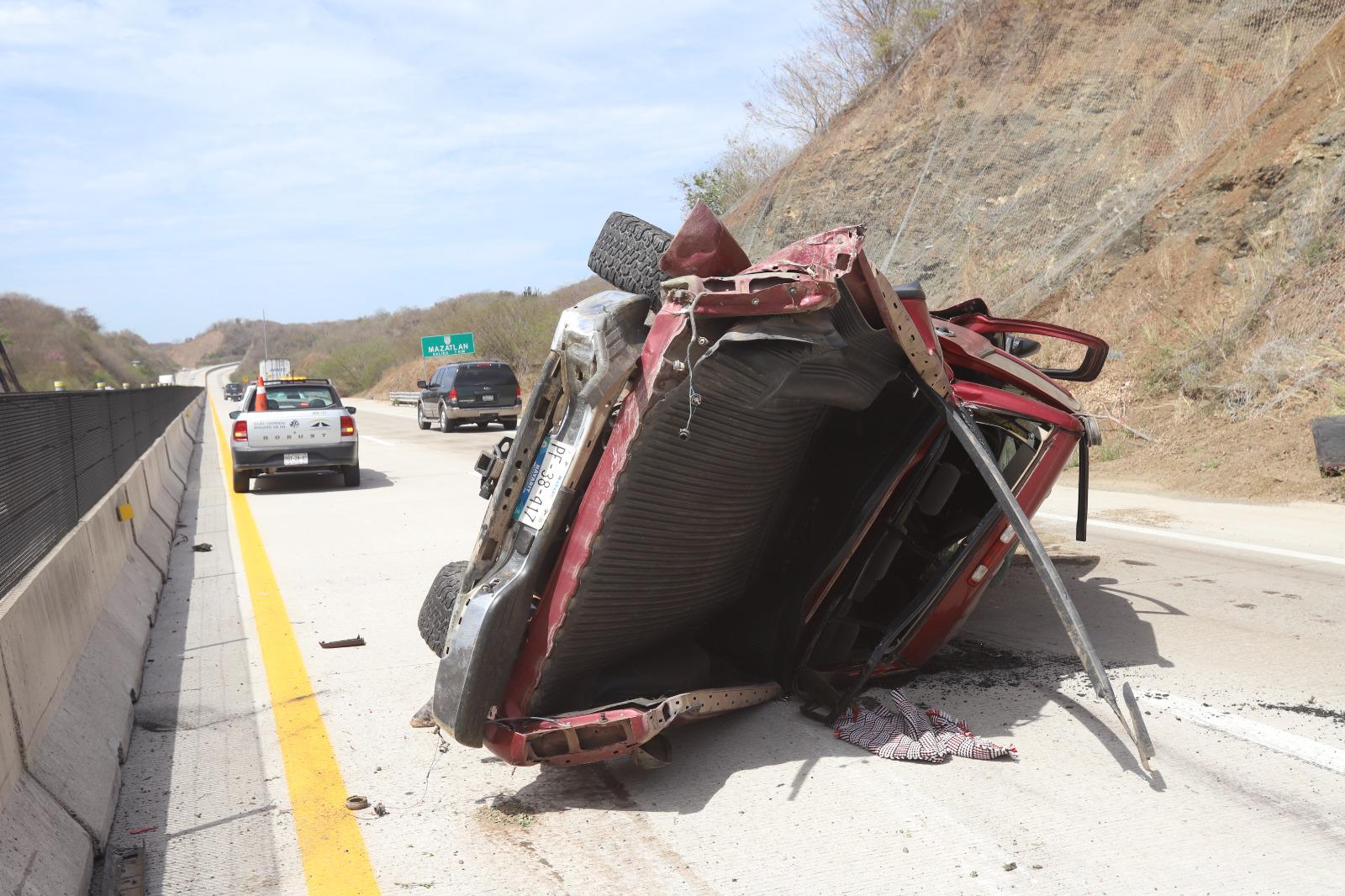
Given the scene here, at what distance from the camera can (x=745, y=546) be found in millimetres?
4770

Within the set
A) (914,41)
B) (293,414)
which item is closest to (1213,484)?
(293,414)

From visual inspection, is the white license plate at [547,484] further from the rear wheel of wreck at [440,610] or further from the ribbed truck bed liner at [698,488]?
the rear wheel of wreck at [440,610]

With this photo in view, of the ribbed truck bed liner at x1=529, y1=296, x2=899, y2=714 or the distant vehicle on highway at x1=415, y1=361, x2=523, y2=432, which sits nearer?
the ribbed truck bed liner at x1=529, y1=296, x2=899, y2=714

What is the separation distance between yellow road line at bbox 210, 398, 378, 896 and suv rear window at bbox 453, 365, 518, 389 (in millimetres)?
21568

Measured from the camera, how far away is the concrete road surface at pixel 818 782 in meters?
3.45

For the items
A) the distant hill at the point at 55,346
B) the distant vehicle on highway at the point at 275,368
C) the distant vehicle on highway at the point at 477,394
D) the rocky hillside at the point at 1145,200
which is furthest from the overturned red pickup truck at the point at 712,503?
the distant vehicle on highway at the point at 275,368

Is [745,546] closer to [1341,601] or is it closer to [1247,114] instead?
[1341,601]

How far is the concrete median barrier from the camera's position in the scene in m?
3.32

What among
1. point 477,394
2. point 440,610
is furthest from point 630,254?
point 477,394

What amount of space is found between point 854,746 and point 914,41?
29.5m

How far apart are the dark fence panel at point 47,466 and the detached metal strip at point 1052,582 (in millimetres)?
3812

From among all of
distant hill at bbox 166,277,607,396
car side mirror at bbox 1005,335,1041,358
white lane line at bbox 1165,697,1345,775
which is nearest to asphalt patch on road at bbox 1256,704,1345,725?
white lane line at bbox 1165,697,1345,775

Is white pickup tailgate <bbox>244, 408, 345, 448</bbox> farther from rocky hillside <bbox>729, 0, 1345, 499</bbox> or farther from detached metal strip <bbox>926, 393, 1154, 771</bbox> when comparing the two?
detached metal strip <bbox>926, 393, 1154, 771</bbox>

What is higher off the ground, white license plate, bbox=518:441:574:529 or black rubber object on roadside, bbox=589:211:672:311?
black rubber object on roadside, bbox=589:211:672:311
